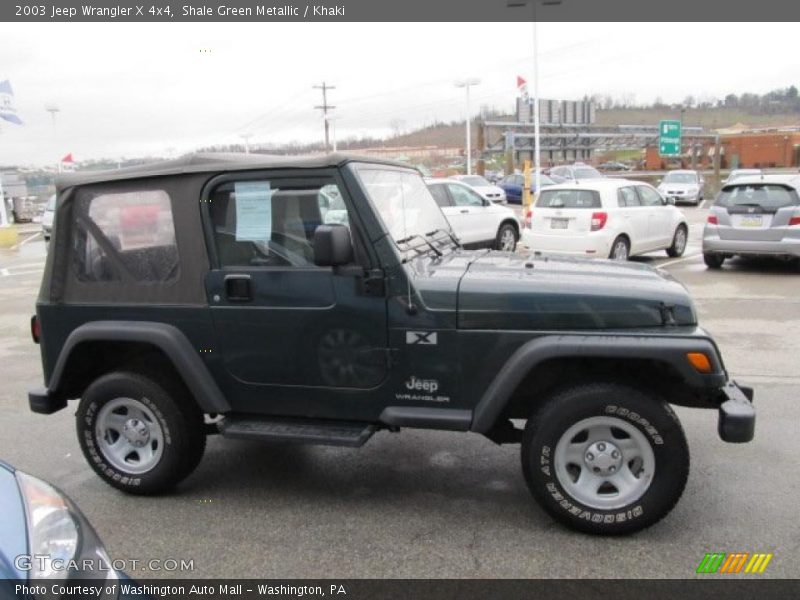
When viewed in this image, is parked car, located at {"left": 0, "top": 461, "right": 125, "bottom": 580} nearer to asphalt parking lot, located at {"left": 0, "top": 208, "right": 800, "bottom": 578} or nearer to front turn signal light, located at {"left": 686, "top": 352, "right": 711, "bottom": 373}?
→ asphalt parking lot, located at {"left": 0, "top": 208, "right": 800, "bottom": 578}

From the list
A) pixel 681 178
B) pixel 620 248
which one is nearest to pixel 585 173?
pixel 681 178

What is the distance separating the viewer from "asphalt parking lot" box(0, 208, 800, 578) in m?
3.29

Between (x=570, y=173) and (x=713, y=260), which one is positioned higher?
(x=570, y=173)

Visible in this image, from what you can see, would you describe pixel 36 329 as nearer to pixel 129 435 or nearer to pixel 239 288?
pixel 129 435

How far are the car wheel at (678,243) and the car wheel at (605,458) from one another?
1141cm

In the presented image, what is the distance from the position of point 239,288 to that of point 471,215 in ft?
36.5

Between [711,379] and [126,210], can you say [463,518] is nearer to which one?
[711,379]

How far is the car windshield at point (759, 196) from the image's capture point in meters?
11.3

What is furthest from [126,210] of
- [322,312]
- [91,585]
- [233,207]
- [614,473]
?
[614,473]

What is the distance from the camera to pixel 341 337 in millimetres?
3686

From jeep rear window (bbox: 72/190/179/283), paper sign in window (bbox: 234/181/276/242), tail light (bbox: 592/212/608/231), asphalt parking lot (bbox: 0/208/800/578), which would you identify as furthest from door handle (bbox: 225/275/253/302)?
tail light (bbox: 592/212/608/231)

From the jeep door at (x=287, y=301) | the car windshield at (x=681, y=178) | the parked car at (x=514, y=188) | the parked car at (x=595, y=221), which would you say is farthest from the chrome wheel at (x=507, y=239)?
the car windshield at (x=681, y=178)

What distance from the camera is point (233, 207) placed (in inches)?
153

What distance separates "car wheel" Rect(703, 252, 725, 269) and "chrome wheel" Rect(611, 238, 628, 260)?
56.3 inches
